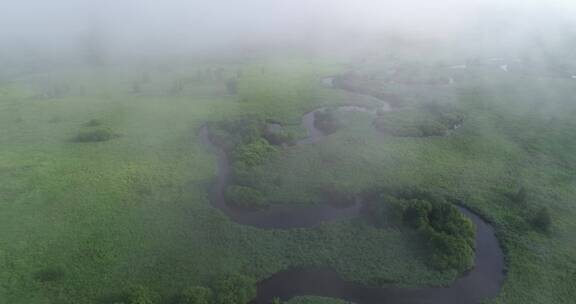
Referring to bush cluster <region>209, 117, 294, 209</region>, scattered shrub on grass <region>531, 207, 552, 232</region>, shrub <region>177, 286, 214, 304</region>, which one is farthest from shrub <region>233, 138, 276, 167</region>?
scattered shrub on grass <region>531, 207, 552, 232</region>

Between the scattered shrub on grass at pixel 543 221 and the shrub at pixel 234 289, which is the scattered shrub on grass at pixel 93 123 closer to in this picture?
the shrub at pixel 234 289

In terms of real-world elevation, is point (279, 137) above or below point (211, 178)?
above

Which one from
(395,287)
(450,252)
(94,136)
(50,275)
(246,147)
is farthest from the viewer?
(94,136)

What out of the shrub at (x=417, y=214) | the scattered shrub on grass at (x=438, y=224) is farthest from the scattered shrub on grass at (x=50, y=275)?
the shrub at (x=417, y=214)

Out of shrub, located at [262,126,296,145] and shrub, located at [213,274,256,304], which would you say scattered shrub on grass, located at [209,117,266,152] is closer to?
shrub, located at [262,126,296,145]

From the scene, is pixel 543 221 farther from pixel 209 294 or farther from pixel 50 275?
pixel 50 275

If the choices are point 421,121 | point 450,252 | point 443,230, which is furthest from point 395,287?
point 421,121
